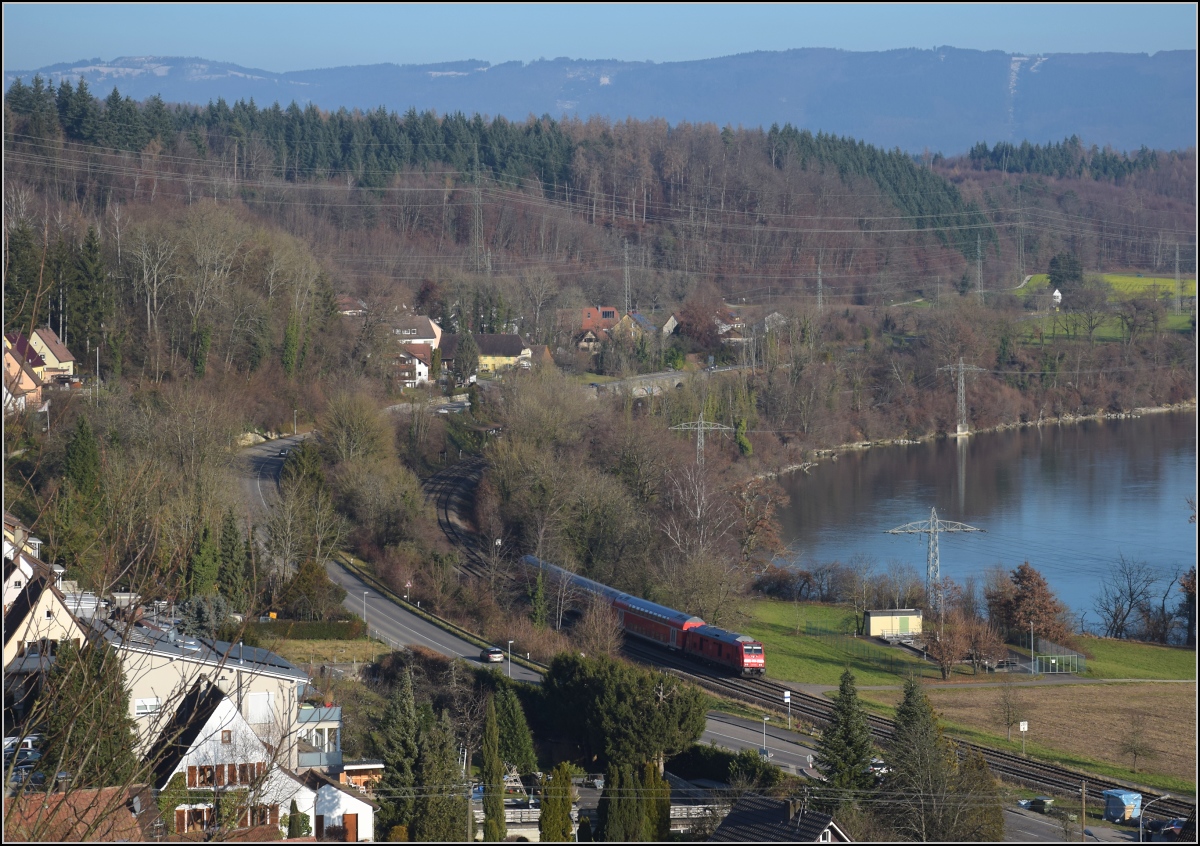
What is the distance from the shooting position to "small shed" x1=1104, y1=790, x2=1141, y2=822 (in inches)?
286

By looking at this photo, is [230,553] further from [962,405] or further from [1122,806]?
[962,405]

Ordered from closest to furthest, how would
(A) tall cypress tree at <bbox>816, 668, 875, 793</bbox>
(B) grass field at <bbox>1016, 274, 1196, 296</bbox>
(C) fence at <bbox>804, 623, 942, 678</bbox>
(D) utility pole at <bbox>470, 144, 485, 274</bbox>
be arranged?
(A) tall cypress tree at <bbox>816, 668, 875, 793</bbox>, (C) fence at <bbox>804, 623, 942, 678</bbox>, (D) utility pole at <bbox>470, 144, 485, 274</bbox>, (B) grass field at <bbox>1016, 274, 1196, 296</bbox>

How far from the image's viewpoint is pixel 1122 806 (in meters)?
7.29

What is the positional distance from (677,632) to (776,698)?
4.82ft

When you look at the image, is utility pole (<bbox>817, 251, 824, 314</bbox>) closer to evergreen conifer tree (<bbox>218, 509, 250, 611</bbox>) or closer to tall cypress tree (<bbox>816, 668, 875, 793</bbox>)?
evergreen conifer tree (<bbox>218, 509, 250, 611</bbox>)

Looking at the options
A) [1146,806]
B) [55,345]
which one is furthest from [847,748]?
[55,345]

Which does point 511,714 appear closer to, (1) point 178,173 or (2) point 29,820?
(2) point 29,820

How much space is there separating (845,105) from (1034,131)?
907cm

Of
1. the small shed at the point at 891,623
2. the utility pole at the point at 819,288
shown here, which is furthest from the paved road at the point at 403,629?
the utility pole at the point at 819,288

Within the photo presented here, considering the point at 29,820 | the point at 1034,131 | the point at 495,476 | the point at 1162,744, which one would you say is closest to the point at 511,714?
the point at 1162,744

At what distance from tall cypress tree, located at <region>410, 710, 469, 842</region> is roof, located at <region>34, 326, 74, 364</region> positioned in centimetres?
946

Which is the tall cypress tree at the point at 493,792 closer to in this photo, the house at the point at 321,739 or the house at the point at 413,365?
the house at the point at 321,739

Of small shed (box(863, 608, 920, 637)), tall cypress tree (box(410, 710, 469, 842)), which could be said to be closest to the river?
small shed (box(863, 608, 920, 637))

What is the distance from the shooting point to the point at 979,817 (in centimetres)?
643
